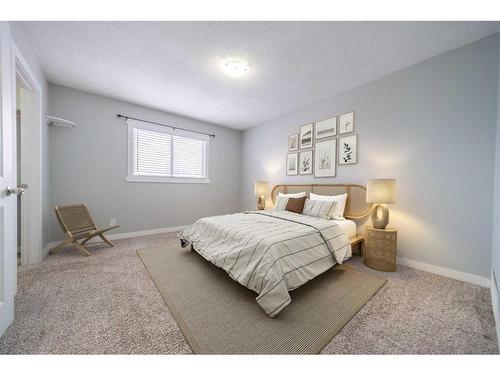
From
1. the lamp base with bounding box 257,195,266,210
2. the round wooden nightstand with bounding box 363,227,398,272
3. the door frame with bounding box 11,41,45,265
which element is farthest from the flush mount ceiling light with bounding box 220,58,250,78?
the round wooden nightstand with bounding box 363,227,398,272

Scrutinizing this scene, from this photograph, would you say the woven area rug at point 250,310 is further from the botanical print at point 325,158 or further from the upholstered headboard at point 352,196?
the botanical print at point 325,158

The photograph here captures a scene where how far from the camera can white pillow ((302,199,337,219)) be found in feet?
8.75

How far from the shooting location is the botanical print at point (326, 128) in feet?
10.2

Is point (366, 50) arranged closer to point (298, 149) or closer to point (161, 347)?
point (298, 149)

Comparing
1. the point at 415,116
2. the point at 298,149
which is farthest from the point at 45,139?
the point at 415,116

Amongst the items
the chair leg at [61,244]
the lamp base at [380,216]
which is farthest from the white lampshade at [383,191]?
the chair leg at [61,244]

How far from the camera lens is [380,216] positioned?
2.37 metres

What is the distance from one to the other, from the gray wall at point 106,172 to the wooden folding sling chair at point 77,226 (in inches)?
14.7

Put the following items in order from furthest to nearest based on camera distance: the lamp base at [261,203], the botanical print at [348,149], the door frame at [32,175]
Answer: the lamp base at [261,203], the botanical print at [348,149], the door frame at [32,175]

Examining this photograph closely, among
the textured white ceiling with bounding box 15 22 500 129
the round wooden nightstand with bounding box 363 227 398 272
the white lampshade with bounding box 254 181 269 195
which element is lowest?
the round wooden nightstand with bounding box 363 227 398 272

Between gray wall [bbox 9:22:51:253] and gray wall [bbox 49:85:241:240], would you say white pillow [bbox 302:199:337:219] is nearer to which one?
gray wall [bbox 49:85:241:240]

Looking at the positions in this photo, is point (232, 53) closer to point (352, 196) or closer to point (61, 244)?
point (352, 196)

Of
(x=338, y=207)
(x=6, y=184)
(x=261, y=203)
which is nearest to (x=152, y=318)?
(x=6, y=184)

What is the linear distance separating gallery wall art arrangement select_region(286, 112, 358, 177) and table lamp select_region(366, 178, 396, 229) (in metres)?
0.72
